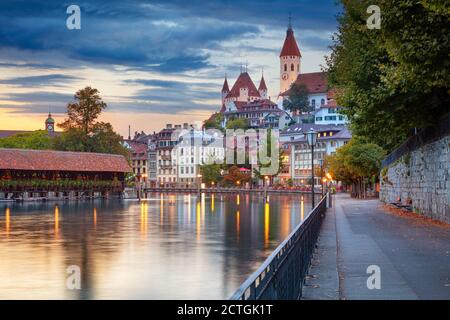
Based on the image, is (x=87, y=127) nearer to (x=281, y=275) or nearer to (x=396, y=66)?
(x=396, y=66)

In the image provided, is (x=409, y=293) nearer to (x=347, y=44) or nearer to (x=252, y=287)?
(x=252, y=287)

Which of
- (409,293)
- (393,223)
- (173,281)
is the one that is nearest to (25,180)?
(393,223)

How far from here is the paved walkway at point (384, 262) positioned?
14677mm

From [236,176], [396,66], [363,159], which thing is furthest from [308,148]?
[396,66]

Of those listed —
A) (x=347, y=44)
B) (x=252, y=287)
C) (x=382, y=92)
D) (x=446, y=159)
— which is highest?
(x=347, y=44)

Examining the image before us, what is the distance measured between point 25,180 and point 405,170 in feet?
232

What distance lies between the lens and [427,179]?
1506 inches

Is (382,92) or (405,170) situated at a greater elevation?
(382,92)

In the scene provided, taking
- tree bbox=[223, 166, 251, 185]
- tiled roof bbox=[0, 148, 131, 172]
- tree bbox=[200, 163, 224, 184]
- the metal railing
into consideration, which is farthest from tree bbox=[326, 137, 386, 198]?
tree bbox=[200, 163, 224, 184]

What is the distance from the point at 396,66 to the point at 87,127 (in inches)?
4179

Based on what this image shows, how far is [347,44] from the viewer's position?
4150 centimetres

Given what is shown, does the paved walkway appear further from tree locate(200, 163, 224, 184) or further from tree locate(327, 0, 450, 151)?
tree locate(200, 163, 224, 184)

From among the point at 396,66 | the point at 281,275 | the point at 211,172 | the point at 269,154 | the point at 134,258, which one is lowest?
the point at 134,258
